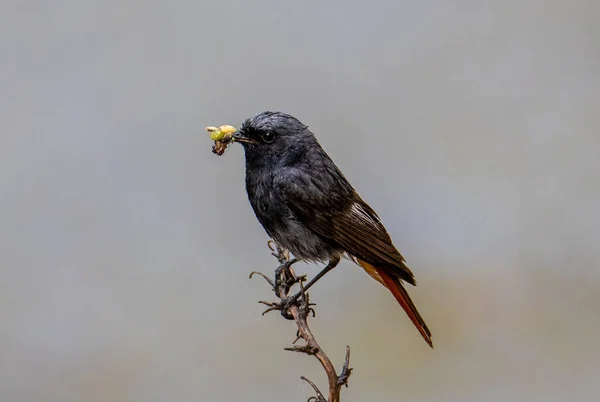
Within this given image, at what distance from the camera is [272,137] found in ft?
11.2

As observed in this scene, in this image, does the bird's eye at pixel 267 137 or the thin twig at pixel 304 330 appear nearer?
the thin twig at pixel 304 330

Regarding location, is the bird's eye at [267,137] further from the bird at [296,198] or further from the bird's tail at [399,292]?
the bird's tail at [399,292]

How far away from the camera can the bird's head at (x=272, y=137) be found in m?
3.36

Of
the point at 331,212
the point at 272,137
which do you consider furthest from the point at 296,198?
the point at 272,137

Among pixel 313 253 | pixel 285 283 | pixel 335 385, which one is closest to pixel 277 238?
pixel 313 253

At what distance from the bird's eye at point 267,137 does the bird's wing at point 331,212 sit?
150 mm

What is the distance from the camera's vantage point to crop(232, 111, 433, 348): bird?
3.36 m

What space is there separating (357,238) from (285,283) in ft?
1.36

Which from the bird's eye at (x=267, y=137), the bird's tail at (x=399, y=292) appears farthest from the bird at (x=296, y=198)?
the bird's tail at (x=399, y=292)

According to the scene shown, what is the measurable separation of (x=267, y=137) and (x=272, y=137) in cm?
2

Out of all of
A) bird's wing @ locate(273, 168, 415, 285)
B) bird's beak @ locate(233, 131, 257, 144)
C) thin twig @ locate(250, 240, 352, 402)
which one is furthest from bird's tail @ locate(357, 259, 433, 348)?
bird's beak @ locate(233, 131, 257, 144)

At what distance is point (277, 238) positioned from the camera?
11.2 feet

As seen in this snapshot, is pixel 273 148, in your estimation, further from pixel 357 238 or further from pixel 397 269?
pixel 397 269

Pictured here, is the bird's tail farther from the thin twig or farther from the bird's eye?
the bird's eye
